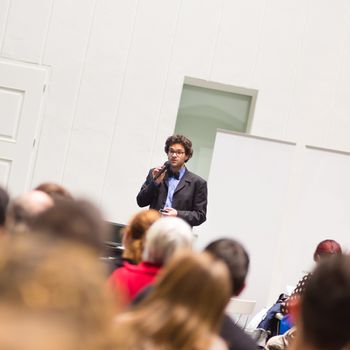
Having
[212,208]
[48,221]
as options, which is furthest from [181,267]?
[212,208]

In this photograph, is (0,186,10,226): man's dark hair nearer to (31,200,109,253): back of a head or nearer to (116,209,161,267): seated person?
(116,209,161,267): seated person

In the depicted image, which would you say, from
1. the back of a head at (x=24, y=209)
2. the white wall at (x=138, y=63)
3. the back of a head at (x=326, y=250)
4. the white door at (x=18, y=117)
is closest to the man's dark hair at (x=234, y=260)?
the back of a head at (x=24, y=209)

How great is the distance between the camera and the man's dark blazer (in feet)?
19.6

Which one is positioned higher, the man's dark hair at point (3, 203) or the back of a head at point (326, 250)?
the man's dark hair at point (3, 203)

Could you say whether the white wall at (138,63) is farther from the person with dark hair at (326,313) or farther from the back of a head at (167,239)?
the person with dark hair at (326,313)

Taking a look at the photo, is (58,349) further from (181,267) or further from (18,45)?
(18,45)

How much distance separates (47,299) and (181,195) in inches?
204

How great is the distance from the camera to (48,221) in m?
1.80

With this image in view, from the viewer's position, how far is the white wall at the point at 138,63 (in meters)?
7.71

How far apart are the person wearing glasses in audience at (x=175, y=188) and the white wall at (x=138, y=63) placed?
5.57 feet

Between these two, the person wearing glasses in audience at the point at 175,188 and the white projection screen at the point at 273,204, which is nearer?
the person wearing glasses in audience at the point at 175,188

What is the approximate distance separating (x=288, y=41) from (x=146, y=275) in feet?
17.4

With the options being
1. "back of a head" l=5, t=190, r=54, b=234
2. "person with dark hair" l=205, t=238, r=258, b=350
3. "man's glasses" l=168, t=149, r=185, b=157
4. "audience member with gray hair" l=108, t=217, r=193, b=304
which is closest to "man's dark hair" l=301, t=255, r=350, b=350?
"person with dark hair" l=205, t=238, r=258, b=350

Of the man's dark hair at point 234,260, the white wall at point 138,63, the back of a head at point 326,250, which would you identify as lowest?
the back of a head at point 326,250
